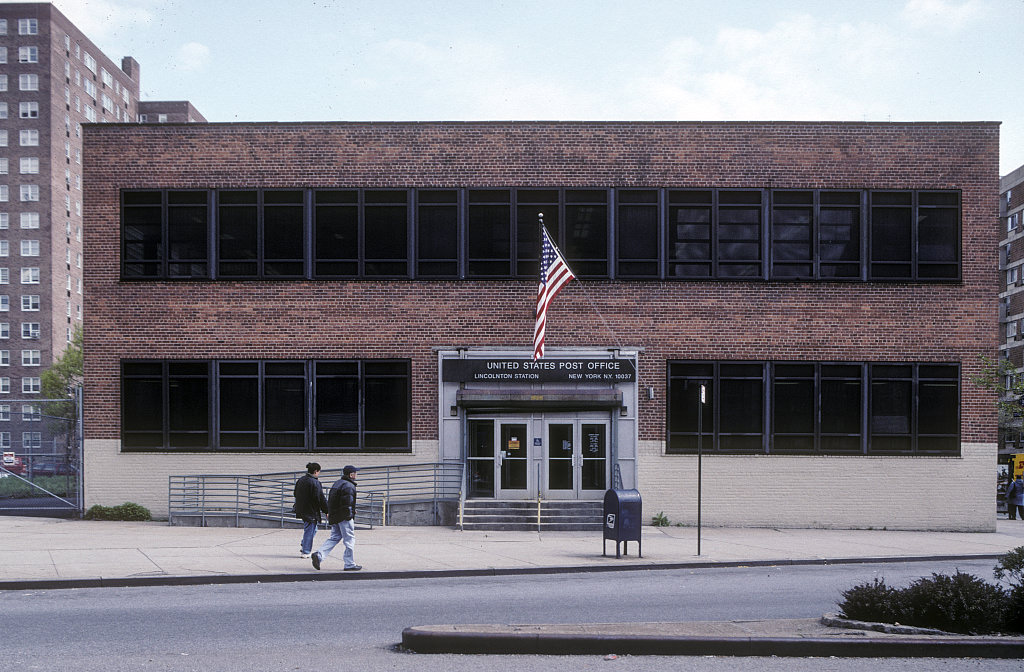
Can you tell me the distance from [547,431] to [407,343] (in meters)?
4.09

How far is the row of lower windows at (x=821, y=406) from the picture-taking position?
2319 cm

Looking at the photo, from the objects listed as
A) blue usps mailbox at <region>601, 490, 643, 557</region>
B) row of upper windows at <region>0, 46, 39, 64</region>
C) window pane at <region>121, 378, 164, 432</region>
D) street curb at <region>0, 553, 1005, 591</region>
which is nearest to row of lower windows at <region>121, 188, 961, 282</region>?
window pane at <region>121, 378, 164, 432</region>

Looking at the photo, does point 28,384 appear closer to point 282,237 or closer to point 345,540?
point 282,237

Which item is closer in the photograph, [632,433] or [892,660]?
[892,660]

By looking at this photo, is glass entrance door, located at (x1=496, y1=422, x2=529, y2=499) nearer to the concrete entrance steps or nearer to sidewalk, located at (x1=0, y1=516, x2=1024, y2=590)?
the concrete entrance steps

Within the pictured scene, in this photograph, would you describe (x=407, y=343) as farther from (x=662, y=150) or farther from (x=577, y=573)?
→ (x=577, y=573)

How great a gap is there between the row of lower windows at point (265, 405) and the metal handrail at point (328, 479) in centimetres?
76

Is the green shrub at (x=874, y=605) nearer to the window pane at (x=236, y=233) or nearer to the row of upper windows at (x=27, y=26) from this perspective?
the window pane at (x=236, y=233)

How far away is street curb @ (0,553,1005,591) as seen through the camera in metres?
13.2

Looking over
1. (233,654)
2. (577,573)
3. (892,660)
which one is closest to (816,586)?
(577,573)

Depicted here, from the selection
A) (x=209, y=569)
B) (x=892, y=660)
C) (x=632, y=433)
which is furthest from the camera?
(x=632, y=433)

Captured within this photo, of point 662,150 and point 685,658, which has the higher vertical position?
point 662,150

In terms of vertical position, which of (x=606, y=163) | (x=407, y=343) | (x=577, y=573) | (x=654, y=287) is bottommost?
(x=577, y=573)

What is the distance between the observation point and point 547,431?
76.5 feet
